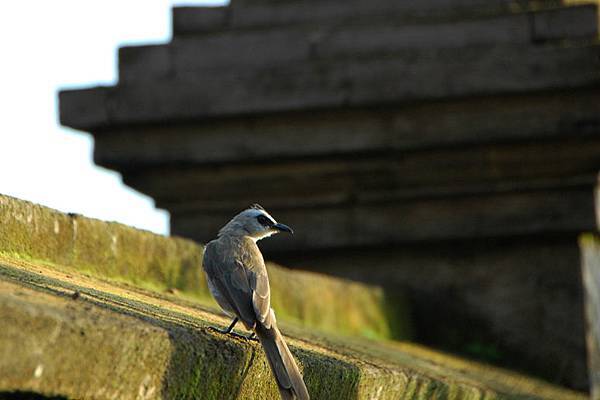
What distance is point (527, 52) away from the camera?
6.22 metres

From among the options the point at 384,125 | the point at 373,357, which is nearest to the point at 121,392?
the point at 373,357

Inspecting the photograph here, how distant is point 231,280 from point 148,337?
1352 mm

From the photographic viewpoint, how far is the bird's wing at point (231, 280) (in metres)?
3.79

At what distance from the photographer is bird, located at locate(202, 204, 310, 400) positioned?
3.24 metres

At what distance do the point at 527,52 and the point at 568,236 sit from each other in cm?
102

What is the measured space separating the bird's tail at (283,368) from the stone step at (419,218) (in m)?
3.23

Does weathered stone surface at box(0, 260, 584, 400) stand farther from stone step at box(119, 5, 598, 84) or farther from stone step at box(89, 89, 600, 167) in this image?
stone step at box(119, 5, 598, 84)

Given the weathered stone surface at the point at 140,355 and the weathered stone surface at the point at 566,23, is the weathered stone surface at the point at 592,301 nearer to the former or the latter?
the weathered stone surface at the point at 566,23

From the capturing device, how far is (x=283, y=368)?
128 inches

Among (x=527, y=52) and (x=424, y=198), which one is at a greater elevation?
(x=527, y=52)

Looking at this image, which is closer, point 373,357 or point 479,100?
point 373,357

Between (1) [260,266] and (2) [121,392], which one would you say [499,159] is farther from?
(2) [121,392]

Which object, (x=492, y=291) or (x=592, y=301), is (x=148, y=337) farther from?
(x=592, y=301)

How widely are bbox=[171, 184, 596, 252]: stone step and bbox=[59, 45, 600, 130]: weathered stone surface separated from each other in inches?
23.6
